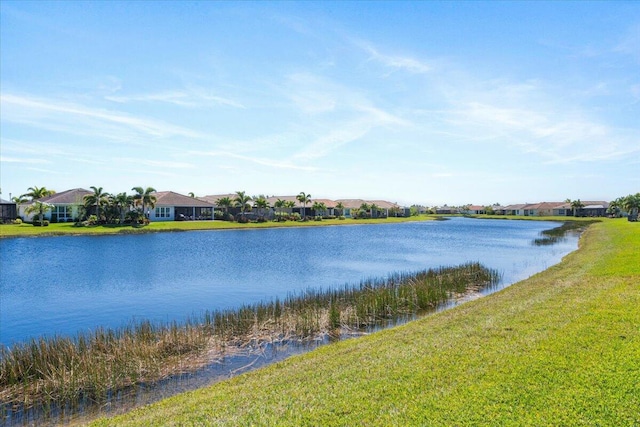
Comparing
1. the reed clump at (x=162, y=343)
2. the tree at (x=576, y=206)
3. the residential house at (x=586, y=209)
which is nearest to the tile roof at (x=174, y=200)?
the reed clump at (x=162, y=343)

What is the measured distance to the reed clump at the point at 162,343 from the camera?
367 inches

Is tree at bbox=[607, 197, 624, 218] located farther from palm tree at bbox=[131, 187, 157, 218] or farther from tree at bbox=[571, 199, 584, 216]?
palm tree at bbox=[131, 187, 157, 218]

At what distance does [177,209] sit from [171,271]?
51605mm

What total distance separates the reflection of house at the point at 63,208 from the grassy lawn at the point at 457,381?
2502 inches

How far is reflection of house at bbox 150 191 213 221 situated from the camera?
71.9 meters

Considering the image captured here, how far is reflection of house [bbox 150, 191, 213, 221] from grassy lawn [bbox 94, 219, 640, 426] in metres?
67.0

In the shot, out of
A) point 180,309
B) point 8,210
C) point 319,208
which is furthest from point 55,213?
point 180,309

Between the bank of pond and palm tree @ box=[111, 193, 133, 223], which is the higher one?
palm tree @ box=[111, 193, 133, 223]

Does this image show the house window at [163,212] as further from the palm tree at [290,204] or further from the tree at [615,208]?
the tree at [615,208]

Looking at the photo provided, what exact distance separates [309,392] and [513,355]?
430 cm

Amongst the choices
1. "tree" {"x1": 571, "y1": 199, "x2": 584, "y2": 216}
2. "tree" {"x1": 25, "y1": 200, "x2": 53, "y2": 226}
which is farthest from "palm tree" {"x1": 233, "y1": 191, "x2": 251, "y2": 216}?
"tree" {"x1": 571, "y1": 199, "x2": 584, "y2": 216}

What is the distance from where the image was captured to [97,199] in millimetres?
60188

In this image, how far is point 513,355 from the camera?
831 cm

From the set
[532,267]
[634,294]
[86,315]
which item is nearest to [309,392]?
[634,294]
